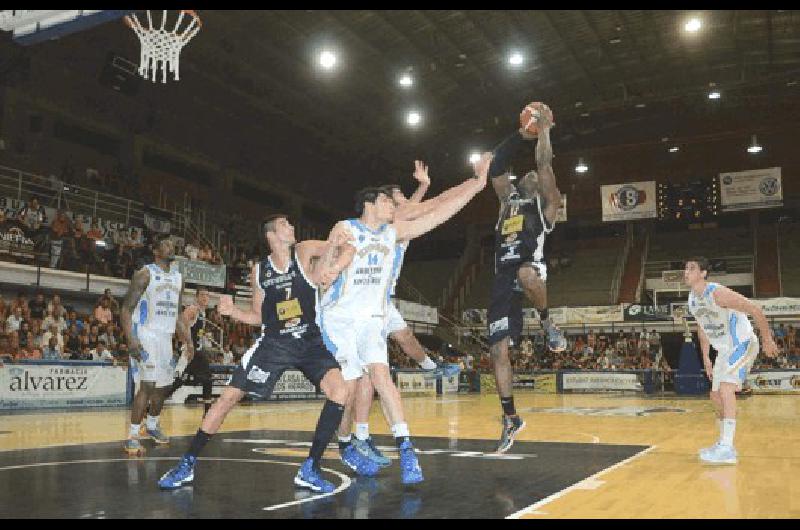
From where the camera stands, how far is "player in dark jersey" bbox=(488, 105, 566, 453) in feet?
22.3

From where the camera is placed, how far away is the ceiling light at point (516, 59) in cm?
2472

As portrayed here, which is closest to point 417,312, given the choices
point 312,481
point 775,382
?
point 775,382

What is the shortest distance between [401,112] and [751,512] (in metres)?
26.9

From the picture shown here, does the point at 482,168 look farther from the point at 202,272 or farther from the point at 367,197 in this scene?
the point at 202,272

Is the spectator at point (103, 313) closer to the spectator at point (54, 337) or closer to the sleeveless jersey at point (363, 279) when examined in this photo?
the spectator at point (54, 337)

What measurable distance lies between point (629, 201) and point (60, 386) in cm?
2441

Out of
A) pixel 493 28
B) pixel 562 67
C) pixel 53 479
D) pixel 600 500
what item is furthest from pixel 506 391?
pixel 562 67

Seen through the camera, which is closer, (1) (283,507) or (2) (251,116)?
(1) (283,507)

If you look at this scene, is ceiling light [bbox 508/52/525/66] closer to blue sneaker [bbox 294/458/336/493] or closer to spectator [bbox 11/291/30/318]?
spectator [bbox 11/291/30/318]

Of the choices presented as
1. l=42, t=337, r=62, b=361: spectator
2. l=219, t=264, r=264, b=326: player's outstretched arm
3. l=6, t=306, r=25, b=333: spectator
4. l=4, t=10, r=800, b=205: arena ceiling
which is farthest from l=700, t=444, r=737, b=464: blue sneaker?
l=4, t=10, r=800, b=205: arena ceiling

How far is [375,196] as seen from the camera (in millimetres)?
5383

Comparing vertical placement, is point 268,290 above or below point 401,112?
below

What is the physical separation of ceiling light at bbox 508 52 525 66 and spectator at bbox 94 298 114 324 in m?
15.1

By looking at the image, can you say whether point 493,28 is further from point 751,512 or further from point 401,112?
point 751,512
